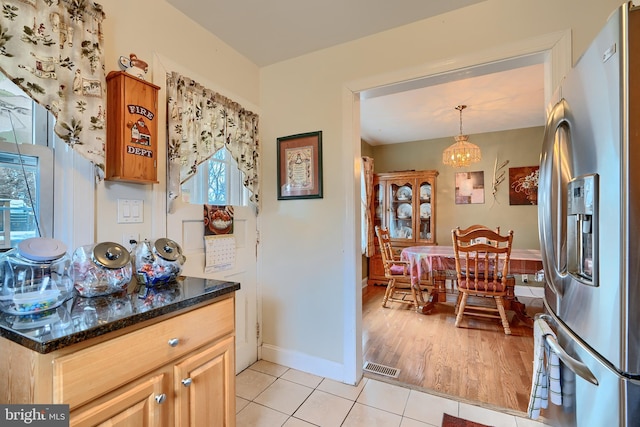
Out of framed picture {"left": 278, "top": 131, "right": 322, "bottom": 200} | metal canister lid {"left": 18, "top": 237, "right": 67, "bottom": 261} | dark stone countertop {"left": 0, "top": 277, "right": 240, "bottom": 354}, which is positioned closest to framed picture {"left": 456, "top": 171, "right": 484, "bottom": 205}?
framed picture {"left": 278, "top": 131, "right": 322, "bottom": 200}

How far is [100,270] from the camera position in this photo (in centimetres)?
108

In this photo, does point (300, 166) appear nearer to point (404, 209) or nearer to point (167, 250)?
point (167, 250)

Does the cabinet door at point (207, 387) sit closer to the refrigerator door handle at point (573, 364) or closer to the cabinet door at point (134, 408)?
the cabinet door at point (134, 408)

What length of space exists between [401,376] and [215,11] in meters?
2.70

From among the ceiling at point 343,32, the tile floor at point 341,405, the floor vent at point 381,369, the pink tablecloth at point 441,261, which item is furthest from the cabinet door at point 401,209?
the tile floor at point 341,405

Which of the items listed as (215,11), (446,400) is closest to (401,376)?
(446,400)

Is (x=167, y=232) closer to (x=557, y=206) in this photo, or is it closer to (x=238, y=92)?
(x=238, y=92)

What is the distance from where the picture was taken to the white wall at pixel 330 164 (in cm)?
169

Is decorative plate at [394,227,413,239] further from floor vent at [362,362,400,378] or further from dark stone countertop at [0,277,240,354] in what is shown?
dark stone countertop at [0,277,240,354]

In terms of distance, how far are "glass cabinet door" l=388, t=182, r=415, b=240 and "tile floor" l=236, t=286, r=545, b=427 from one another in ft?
9.75

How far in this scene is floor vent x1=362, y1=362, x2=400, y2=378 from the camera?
83.3 inches

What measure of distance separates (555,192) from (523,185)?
Answer: 12.6ft

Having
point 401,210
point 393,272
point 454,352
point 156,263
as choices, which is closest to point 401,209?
point 401,210

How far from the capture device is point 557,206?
1.01 m
